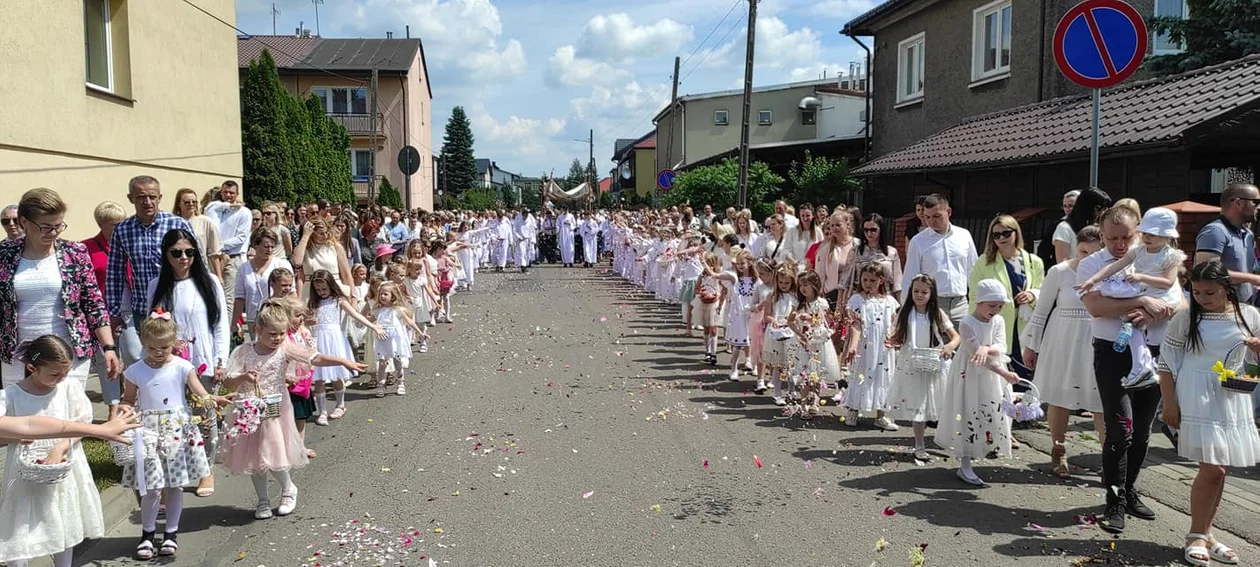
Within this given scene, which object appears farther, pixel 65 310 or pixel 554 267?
pixel 554 267

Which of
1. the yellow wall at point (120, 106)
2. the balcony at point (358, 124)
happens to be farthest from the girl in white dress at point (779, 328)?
the balcony at point (358, 124)

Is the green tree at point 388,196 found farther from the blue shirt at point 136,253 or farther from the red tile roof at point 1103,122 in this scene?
the blue shirt at point 136,253

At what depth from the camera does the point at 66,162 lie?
1149 cm

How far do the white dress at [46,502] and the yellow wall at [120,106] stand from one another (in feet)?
22.2

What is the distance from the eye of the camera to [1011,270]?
8.48 metres

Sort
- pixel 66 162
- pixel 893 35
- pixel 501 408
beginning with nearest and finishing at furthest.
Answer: pixel 501 408
pixel 66 162
pixel 893 35

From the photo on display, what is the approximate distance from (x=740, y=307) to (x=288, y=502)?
599 centimetres

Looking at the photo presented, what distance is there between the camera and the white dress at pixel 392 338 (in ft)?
33.2

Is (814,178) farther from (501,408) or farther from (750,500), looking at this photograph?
(750,500)

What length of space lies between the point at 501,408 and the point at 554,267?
2394cm

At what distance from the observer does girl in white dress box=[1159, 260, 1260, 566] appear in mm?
4891

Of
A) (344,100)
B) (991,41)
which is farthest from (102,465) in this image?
(344,100)

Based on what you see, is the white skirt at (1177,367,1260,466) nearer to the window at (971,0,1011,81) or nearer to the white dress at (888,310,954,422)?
the white dress at (888,310,954,422)

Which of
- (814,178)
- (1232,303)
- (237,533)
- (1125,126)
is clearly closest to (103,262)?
(237,533)
